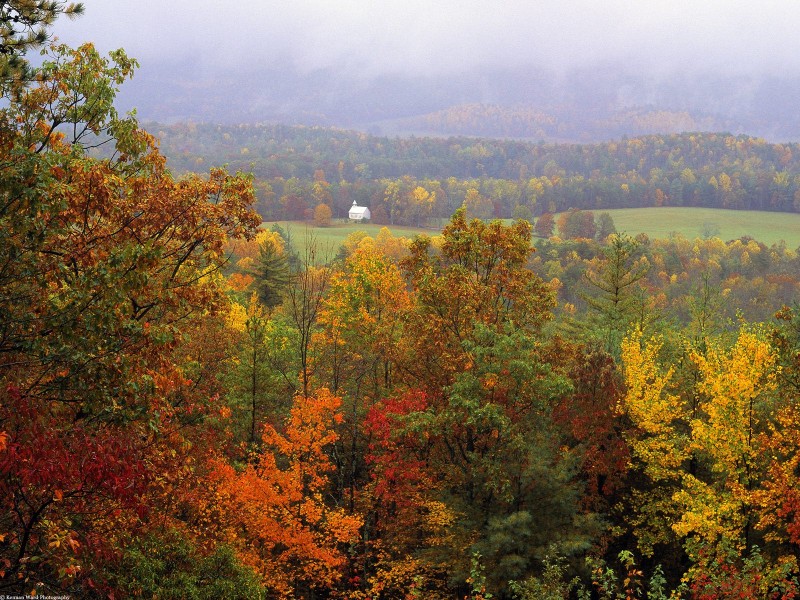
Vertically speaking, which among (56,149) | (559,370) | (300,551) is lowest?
(300,551)

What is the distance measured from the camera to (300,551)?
74.4 ft

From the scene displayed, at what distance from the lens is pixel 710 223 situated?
479ft

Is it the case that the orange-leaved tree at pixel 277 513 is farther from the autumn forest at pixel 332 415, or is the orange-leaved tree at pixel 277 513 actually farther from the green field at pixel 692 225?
the green field at pixel 692 225

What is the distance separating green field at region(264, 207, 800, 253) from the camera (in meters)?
130

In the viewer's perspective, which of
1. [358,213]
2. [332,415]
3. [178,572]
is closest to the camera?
[178,572]

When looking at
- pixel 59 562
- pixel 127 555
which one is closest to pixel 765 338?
pixel 127 555

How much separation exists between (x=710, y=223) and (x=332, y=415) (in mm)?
138060

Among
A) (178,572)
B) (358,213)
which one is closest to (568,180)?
(358,213)

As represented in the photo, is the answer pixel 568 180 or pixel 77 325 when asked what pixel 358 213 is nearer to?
pixel 568 180

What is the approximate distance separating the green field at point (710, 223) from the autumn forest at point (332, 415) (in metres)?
93.7

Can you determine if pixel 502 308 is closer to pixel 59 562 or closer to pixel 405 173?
pixel 59 562

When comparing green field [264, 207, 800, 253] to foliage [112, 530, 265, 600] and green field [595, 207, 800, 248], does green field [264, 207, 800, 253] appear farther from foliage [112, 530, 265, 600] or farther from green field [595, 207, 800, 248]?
foliage [112, 530, 265, 600]

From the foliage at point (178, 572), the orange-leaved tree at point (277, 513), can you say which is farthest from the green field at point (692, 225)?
the foliage at point (178, 572)

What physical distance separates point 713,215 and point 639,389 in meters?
141
